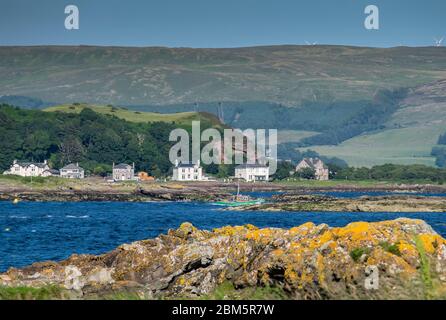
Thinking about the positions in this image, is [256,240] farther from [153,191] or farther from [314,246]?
[153,191]

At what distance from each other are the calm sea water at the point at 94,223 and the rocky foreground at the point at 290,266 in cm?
1874

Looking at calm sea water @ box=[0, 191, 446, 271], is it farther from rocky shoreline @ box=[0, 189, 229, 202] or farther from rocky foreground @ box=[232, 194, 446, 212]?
rocky shoreline @ box=[0, 189, 229, 202]

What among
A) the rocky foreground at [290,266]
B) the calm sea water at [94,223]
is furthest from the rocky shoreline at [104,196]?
the rocky foreground at [290,266]

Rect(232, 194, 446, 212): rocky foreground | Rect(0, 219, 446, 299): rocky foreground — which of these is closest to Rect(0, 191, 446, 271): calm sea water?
Rect(232, 194, 446, 212): rocky foreground

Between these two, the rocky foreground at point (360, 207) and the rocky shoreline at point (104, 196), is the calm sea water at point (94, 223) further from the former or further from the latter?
the rocky shoreline at point (104, 196)

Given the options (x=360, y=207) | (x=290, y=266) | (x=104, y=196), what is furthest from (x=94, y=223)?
(x=290, y=266)

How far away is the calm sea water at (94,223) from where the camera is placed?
6762 cm

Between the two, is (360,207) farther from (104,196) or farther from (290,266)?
(290,266)

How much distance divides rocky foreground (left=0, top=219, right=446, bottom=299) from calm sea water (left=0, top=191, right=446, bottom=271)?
18740 millimetres

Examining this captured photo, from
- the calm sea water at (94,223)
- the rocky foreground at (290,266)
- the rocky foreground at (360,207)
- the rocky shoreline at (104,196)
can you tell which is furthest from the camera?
the rocky shoreline at (104,196)

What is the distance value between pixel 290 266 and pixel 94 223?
75963mm

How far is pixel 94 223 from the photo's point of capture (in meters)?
102

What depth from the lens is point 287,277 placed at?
89.5 feet
